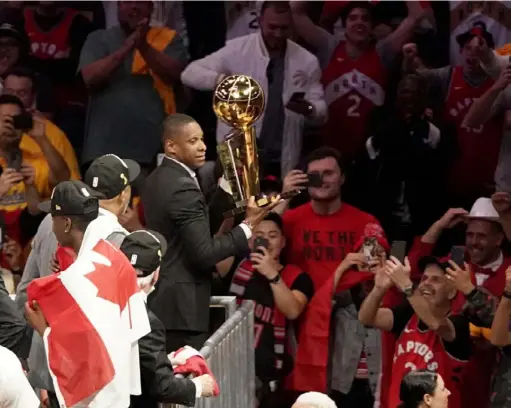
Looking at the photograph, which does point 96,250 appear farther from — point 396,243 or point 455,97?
point 455,97

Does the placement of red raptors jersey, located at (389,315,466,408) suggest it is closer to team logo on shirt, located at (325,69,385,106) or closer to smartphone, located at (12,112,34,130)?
team logo on shirt, located at (325,69,385,106)

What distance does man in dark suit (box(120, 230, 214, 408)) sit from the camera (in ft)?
14.4

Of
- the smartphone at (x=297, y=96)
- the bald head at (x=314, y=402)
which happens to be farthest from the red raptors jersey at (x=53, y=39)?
the bald head at (x=314, y=402)

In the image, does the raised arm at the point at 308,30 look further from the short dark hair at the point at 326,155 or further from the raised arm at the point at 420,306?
the raised arm at the point at 420,306

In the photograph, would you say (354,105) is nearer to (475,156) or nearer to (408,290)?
(475,156)

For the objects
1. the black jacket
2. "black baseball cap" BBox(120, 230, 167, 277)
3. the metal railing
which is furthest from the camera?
the metal railing

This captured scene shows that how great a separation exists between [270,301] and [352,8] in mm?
1860

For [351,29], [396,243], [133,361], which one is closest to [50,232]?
[133,361]

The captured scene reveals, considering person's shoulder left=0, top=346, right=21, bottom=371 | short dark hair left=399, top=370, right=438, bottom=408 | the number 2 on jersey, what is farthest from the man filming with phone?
person's shoulder left=0, top=346, right=21, bottom=371

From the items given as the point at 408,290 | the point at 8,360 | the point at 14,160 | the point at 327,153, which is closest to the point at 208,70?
the point at 327,153

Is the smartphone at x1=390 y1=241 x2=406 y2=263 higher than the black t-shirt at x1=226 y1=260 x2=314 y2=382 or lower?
higher

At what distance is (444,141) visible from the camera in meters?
7.39

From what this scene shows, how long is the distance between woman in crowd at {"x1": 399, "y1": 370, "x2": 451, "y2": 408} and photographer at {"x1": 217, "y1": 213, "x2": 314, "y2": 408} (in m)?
1.70

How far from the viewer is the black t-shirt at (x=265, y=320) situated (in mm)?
6906
